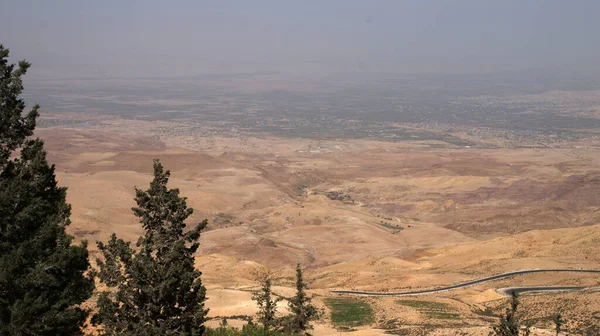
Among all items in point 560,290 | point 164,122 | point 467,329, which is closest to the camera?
point 467,329

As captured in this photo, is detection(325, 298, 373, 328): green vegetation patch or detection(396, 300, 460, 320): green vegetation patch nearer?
detection(325, 298, 373, 328): green vegetation patch

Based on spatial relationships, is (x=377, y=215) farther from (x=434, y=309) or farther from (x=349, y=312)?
(x=349, y=312)

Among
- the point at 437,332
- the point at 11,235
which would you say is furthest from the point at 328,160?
the point at 11,235

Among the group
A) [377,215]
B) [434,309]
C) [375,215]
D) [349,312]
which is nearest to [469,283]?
[434,309]

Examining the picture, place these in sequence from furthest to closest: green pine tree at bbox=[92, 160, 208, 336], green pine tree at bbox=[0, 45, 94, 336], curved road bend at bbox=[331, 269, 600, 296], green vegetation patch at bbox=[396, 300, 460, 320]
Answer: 1. curved road bend at bbox=[331, 269, 600, 296]
2. green vegetation patch at bbox=[396, 300, 460, 320]
3. green pine tree at bbox=[0, 45, 94, 336]
4. green pine tree at bbox=[92, 160, 208, 336]

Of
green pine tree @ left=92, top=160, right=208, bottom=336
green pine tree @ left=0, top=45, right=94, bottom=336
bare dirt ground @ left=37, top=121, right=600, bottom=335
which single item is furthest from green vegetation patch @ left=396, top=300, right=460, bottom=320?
green pine tree @ left=0, top=45, right=94, bottom=336

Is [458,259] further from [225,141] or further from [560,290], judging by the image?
[225,141]

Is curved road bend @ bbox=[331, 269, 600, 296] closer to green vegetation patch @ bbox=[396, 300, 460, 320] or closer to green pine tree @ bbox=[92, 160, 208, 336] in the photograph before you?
green vegetation patch @ bbox=[396, 300, 460, 320]
